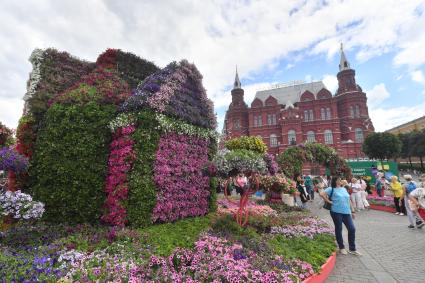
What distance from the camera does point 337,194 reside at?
675 centimetres

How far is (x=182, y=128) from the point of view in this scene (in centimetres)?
845

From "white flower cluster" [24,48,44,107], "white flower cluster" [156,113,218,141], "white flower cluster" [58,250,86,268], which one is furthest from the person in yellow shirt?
"white flower cluster" [24,48,44,107]

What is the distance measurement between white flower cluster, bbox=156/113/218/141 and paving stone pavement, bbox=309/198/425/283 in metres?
5.58

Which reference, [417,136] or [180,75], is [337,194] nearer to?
[180,75]

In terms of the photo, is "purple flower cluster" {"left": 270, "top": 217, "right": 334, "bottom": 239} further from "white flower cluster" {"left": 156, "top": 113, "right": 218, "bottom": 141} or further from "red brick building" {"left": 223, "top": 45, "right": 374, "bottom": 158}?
"red brick building" {"left": 223, "top": 45, "right": 374, "bottom": 158}

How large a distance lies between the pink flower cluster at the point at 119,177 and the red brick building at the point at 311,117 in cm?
4714

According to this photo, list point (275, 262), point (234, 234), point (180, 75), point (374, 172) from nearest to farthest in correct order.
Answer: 1. point (275, 262)
2. point (234, 234)
3. point (180, 75)
4. point (374, 172)

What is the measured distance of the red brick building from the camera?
184 feet

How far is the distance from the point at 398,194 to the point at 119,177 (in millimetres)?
12353

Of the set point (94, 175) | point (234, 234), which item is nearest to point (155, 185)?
point (94, 175)

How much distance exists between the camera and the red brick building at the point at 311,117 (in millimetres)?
55969

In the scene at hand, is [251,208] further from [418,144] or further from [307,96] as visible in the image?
[307,96]

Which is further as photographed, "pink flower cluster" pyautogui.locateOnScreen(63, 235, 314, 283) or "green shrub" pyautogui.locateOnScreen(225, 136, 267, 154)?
"green shrub" pyautogui.locateOnScreen(225, 136, 267, 154)

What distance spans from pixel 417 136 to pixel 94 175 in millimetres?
57760
